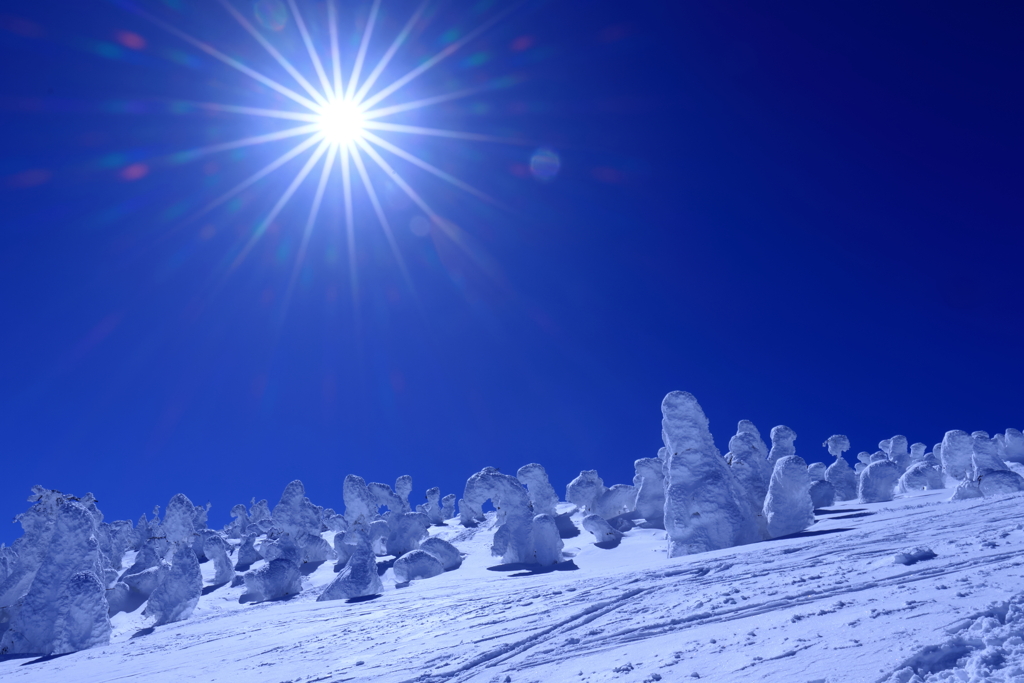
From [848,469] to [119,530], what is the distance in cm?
8120

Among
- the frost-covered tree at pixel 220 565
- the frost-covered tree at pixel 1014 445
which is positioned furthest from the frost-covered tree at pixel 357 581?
the frost-covered tree at pixel 1014 445

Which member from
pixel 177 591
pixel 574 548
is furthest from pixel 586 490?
pixel 177 591

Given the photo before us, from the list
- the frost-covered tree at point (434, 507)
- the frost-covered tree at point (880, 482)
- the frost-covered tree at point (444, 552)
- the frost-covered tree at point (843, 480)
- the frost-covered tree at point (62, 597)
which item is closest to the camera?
the frost-covered tree at point (62, 597)

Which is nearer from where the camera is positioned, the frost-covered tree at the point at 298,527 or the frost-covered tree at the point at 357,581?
the frost-covered tree at the point at 357,581

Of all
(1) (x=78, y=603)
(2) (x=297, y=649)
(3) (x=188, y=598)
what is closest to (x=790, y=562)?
→ (2) (x=297, y=649)

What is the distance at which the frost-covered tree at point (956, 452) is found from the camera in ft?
141

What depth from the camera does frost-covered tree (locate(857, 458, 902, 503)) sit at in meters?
35.5

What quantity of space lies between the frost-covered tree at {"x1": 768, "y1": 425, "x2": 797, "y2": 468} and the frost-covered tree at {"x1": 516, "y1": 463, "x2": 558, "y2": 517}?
19105 millimetres

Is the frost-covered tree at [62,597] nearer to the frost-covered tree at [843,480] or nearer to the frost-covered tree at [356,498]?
the frost-covered tree at [356,498]

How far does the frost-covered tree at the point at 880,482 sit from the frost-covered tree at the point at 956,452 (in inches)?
486

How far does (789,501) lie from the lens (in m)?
25.2

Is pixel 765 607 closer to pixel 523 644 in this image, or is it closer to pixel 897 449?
pixel 523 644

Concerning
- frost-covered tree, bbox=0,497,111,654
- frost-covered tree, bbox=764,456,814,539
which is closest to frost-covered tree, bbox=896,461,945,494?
frost-covered tree, bbox=764,456,814,539

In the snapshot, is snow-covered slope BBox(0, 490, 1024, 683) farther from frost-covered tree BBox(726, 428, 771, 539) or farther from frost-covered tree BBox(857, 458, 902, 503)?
frost-covered tree BBox(857, 458, 902, 503)
